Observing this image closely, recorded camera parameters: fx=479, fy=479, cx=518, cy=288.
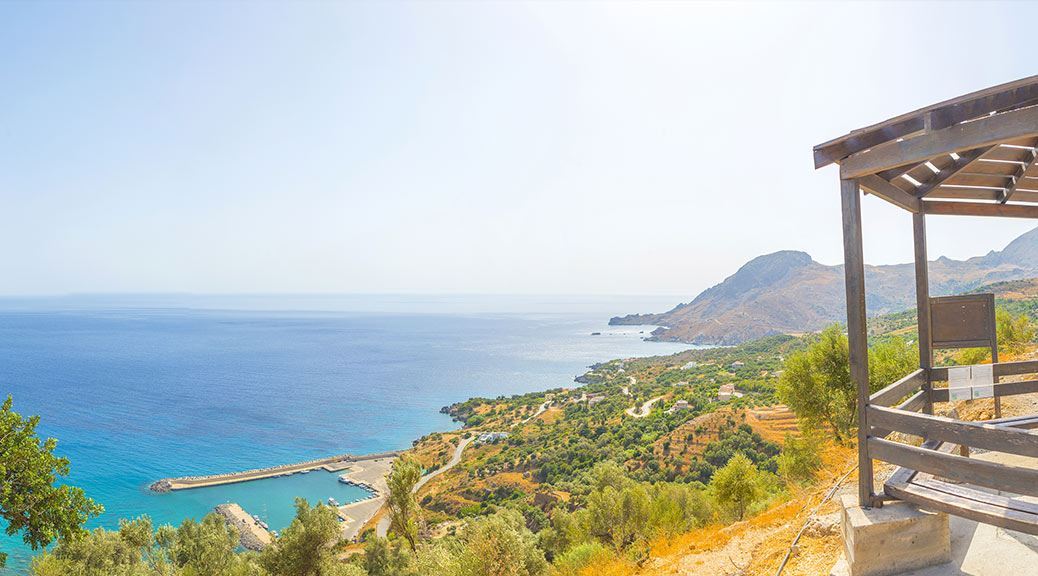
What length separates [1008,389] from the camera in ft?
17.3

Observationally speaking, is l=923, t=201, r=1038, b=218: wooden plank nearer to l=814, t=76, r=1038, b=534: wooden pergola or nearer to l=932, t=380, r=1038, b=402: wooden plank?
l=814, t=76, r=1038, b=534: wooden pergola

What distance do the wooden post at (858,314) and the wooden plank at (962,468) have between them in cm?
17

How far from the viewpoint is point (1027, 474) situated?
131 inches

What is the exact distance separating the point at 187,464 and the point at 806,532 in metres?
65.5

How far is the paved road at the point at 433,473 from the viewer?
115ft

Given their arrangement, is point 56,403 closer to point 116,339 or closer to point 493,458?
point 493,458

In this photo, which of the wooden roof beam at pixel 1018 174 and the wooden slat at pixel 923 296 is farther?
the wooden slat at pixel 923 296

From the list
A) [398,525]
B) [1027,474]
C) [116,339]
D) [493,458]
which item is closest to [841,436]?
[1027,474]

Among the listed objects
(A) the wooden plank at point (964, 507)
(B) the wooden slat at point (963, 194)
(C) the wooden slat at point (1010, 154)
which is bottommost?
(A) the wooden plank at point (964, 507)

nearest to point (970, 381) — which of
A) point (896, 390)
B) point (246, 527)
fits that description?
point (896, 390)

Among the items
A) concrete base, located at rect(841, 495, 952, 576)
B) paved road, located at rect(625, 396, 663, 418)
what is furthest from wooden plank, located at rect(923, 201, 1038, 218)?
paved road, located at rect(625, 396, 663, 418)

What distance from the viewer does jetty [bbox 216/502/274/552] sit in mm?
35000

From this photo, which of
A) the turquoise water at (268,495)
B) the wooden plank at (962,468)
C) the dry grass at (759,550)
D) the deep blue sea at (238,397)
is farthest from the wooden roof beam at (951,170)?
the turquoise water at (268,495)

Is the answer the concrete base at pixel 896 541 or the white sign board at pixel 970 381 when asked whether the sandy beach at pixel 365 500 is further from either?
the white sign board at pixel 970 381
